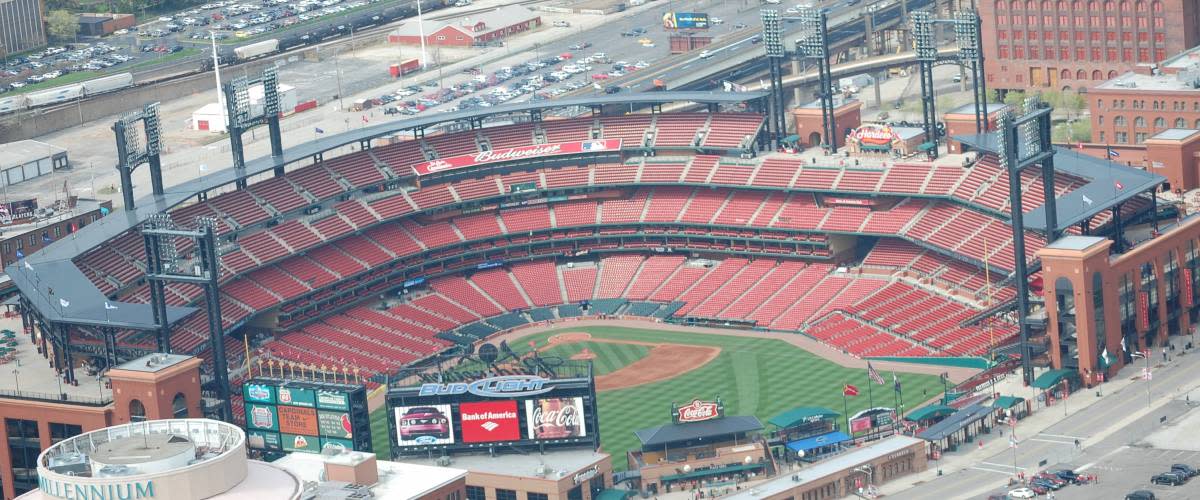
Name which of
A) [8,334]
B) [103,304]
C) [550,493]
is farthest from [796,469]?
[8,334]

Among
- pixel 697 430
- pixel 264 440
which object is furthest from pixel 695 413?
pixel 264 440

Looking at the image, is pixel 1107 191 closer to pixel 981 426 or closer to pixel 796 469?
pixel 981 426

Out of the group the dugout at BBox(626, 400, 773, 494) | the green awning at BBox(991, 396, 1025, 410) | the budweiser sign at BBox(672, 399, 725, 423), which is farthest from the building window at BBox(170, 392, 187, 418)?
the green awning at BBox(991, 396, 1025, 410)

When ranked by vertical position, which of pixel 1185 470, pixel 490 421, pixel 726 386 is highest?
pixel 490 421

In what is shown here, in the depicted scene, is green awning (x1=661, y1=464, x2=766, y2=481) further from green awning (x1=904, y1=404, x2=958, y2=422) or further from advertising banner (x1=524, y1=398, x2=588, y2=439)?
green awning (x1=904, y1=404, x2=958, y2=422)

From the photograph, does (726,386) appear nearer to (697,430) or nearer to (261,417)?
(697,430)

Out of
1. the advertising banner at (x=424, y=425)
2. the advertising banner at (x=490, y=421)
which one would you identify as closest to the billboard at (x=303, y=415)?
the advertising banner at (x=424, y=425)
